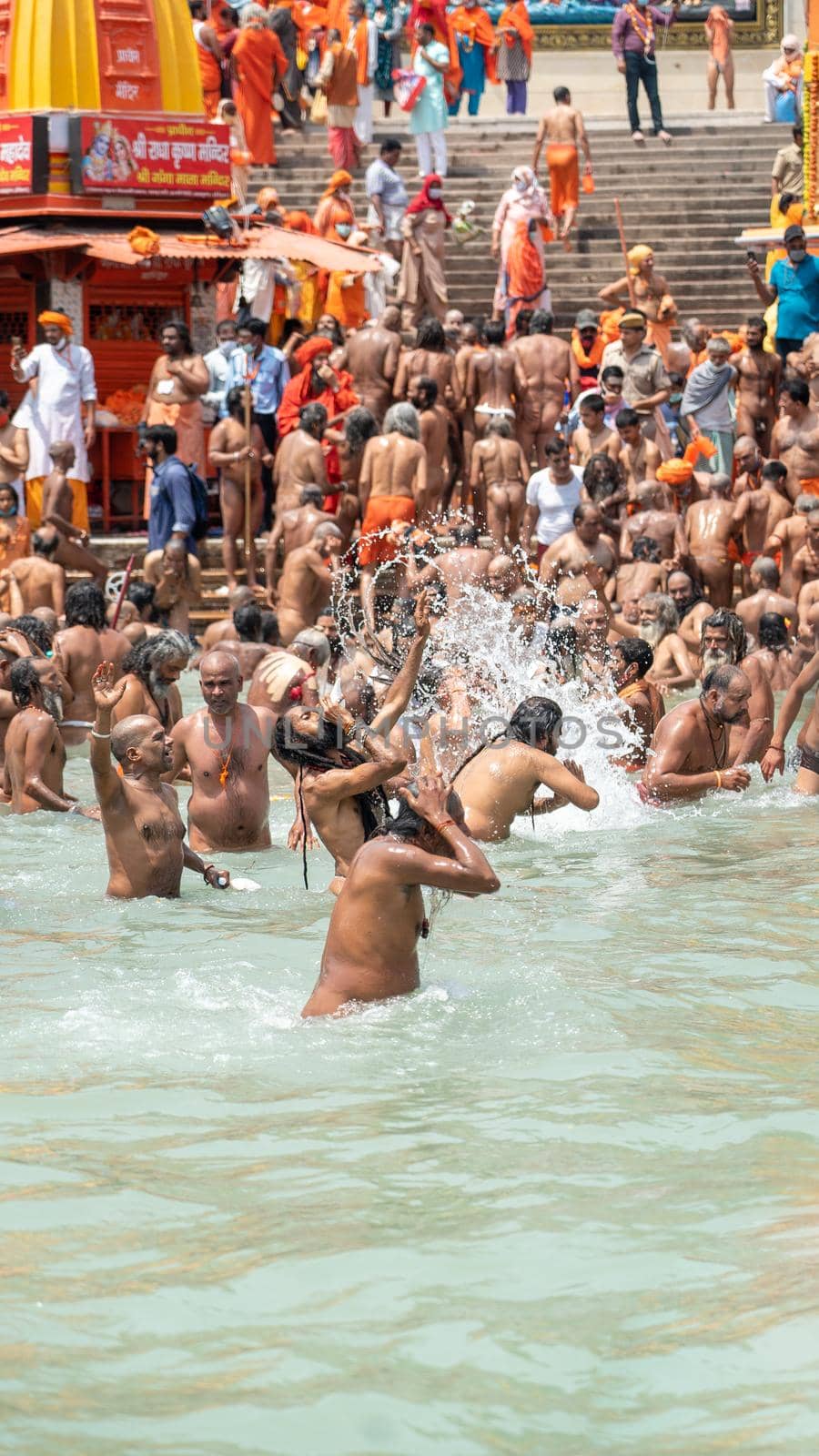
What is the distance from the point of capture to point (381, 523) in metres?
15.0

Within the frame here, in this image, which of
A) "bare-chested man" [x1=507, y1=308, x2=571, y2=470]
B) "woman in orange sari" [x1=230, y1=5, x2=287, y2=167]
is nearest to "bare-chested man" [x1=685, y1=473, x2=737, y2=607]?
"bare-chested man" [x1=507, y1=308, x2=571, y2=470]

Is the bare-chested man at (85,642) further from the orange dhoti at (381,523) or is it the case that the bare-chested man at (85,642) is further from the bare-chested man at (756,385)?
the bare-chested man at (756,385)

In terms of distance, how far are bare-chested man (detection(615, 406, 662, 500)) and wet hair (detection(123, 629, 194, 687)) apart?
6113 mm

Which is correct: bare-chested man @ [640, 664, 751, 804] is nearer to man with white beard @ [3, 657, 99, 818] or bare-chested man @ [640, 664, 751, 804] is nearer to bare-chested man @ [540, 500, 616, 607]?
man with white beard @ [3, 657, 99, 818]

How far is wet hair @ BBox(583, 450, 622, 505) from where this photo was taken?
1461cm

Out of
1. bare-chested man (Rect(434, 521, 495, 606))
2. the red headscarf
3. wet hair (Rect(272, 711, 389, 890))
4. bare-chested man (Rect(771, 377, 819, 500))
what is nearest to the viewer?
wet hair (Rect(272, 711, 389, 890))

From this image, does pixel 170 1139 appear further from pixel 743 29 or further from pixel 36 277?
pixel 743 29

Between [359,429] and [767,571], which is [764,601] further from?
[359,429]

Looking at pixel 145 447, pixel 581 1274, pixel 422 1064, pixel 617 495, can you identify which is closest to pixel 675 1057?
pixel 422 1064

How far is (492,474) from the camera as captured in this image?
15.5m

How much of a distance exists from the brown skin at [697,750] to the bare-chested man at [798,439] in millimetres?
5074

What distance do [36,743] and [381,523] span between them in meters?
5.40

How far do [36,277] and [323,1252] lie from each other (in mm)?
13424

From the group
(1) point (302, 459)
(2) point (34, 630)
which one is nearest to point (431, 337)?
(1) point (302, 459)
